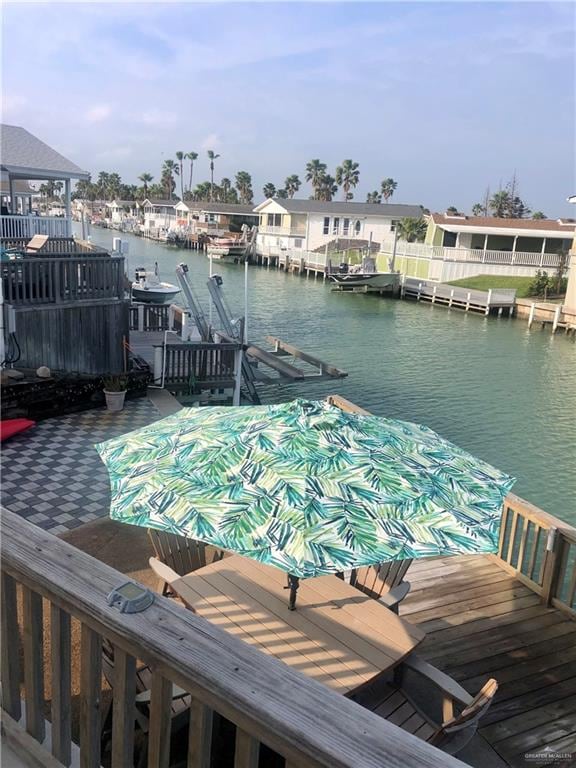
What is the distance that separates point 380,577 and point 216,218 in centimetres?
7145

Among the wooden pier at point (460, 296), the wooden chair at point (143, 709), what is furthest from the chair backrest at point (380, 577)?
the wooden pier at point (460, 296)

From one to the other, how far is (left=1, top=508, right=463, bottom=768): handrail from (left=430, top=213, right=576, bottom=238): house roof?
41.0m

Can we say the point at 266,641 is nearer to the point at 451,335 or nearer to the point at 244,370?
the point at 244,370

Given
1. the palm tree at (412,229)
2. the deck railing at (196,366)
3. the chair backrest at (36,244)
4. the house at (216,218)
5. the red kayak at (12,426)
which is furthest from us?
the house at (216,218)

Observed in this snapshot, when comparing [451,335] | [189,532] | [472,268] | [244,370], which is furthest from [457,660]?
[472,268]

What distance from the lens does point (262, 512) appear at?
124 inches

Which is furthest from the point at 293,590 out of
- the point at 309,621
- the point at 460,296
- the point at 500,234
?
the point at 500,234

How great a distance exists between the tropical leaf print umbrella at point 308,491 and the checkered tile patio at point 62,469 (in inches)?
120

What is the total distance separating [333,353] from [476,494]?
18.9 metres

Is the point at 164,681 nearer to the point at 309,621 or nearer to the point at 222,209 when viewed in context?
the point at 309,621

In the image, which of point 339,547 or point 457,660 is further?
point 457,660

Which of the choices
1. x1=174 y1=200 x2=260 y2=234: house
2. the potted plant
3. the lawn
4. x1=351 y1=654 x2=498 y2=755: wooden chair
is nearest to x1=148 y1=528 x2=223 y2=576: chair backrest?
x1=351 y1=654 x2=498 y2=755: wooden chair

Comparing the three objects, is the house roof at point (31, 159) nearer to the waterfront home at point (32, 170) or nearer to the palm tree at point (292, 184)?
the waterfront home at point (32, 170)

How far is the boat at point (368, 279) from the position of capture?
124ft
